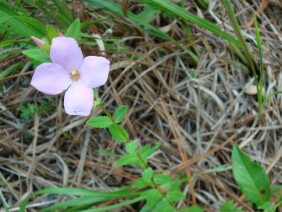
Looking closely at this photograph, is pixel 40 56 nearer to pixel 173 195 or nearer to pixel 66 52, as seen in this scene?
pixel 66 52

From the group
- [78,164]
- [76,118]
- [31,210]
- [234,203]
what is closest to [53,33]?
[76,118]

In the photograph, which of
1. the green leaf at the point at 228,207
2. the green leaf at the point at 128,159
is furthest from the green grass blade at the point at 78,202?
the green leaf at the point at 228,207

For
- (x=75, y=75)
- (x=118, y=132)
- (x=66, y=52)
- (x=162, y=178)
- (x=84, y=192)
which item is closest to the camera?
(x=66, y=52)

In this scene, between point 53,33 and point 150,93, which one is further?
point 150,93

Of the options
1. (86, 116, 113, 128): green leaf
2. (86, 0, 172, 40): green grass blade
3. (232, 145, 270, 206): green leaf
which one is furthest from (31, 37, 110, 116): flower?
(232, 145, 270, 206): green leaf

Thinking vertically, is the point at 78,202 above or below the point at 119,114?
A: below

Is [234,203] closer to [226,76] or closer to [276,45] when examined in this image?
[226,76]

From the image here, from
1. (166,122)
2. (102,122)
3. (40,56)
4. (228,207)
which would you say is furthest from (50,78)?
(228,207)
